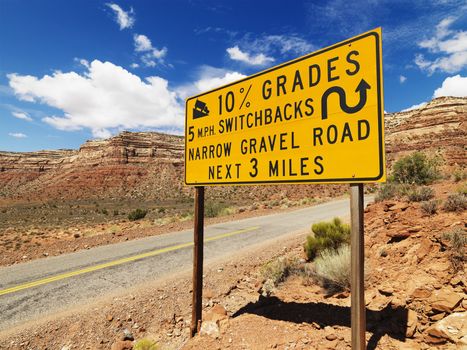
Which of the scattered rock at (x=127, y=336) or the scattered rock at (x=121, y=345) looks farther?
the scattered rock at (x=127, y=336)

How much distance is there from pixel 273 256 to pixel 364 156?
601 cm

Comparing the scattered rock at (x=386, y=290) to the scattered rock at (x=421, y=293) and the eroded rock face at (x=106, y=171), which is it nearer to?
the scattered rock at (x=421, y=293)

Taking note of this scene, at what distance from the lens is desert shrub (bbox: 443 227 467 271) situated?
12.5ft

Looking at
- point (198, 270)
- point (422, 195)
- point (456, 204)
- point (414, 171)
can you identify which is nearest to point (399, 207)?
point (422, 195)

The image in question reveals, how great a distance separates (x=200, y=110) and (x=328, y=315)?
3745 millimetres

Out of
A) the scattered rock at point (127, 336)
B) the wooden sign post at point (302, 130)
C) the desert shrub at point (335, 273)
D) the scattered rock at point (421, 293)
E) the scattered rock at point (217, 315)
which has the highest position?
the wooden sign post at point (302, 130)

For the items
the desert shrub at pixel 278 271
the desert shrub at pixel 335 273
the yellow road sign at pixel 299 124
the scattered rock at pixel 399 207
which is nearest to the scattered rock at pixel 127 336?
the yellow road sign at pixel 299 124

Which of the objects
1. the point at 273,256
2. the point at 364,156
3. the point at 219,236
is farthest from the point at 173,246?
the point at 364,156

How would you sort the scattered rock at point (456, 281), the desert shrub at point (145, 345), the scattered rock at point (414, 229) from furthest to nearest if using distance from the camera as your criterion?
the scattered rock at point (414, 229) < the desert shrub at point (145, 345) < the scattered rock at point (456, 281)

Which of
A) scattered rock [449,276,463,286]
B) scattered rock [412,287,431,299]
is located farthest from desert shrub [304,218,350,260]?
scattered rock [449,276,463,286]

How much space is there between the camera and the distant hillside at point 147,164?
55.9 m

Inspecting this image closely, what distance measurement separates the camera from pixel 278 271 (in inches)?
244

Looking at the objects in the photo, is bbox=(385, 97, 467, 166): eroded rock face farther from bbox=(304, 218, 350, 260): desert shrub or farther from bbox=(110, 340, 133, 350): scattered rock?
bbox=(110, 340, 133, 350): scattered rock

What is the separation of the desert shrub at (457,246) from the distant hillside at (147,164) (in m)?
39.4
